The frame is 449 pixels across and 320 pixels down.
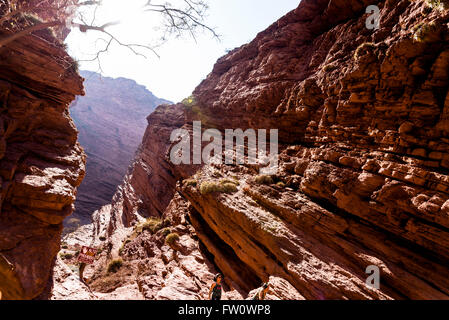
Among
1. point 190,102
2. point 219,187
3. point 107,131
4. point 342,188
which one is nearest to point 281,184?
point 342,188

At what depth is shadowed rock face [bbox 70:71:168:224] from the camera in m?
45.1

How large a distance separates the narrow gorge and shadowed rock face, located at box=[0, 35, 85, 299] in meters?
0.06

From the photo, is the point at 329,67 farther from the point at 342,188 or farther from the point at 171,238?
the point at 171,238

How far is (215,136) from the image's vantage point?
2058 cm

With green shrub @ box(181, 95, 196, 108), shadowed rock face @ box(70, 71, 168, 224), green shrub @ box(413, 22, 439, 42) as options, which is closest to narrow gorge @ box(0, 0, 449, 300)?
green shrub @ box(413, 22, 439, 42)

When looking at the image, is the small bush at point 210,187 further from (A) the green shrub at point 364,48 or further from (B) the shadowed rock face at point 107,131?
(B) the shadowed rock face at point 107,131

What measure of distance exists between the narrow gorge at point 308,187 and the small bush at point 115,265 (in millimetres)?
113

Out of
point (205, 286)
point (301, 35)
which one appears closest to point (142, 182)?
point (205, 286)

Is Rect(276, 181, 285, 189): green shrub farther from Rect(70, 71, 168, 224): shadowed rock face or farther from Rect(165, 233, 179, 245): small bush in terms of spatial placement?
Rect(70, 71, 168, 224): shadowed rock face
